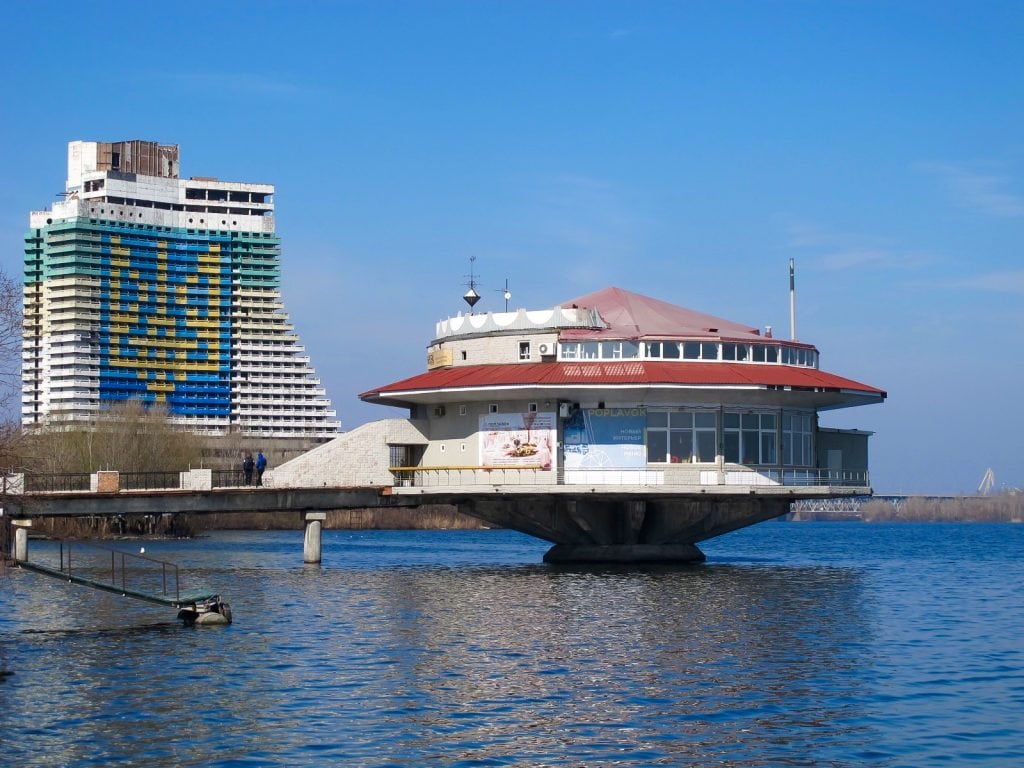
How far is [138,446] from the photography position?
12062 centimetres

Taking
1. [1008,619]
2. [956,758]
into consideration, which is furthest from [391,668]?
[1008,619]

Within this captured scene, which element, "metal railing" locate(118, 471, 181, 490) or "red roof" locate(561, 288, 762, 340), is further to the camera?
"metal railing" locate(118, 471, 181, 490)

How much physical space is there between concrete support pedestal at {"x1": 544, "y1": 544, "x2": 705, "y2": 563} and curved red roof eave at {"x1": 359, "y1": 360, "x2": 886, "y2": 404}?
8.19 meters

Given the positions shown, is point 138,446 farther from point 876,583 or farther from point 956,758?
point 956,758

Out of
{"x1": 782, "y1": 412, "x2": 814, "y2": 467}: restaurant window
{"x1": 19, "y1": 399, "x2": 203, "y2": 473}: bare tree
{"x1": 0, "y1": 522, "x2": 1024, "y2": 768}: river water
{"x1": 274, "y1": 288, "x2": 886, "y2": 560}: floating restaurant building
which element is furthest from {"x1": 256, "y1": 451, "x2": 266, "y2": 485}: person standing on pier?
{"x1": 19, "y1": 399, "x2": 203, "y2": 473}: bare tree

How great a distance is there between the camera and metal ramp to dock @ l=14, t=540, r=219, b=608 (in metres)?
41.7

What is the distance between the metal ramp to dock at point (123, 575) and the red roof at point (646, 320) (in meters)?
19.9

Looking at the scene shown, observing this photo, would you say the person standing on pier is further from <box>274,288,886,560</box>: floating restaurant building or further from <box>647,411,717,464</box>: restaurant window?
<box>647,411,717,464</box>: restaurant window

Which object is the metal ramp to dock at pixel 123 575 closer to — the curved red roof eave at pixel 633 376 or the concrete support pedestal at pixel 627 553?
the curved red roof eave at pixel 633 376

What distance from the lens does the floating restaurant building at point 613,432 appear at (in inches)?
2393

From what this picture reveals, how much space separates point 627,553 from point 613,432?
6.01m

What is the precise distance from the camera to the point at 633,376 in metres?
60.1

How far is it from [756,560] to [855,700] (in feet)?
161

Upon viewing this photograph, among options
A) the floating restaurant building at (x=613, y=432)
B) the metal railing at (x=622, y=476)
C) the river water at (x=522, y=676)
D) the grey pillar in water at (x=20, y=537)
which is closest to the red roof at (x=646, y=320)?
the floating restaurant building at (x=613, y=432)
